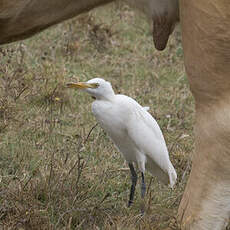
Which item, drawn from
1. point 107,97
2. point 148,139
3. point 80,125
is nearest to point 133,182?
point 148,139

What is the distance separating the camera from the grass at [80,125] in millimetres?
3062

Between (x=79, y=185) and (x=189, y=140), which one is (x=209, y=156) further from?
(x=189, y=140)

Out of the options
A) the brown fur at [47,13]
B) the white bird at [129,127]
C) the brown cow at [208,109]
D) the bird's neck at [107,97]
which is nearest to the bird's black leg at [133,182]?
the white bird at [129,127]

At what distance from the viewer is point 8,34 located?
10.2 feet

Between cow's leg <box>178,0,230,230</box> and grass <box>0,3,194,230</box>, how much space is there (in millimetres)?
157

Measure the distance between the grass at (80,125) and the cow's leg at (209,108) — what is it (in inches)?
6.2

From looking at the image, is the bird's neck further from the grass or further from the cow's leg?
the cow's leg

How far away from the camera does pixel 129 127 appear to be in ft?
10.7

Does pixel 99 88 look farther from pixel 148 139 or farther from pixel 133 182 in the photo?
pixel 133 182

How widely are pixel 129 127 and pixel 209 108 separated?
2.32 feet

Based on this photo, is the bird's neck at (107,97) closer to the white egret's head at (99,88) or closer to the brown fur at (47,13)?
the white egret's head at (99,88)

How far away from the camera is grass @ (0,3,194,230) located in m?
3.06

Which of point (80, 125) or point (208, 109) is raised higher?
point (208, 109)

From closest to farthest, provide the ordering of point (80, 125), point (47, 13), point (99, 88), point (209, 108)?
point (209, 108) < point (47, 13) < point (99, 88) < point (80, 125)
